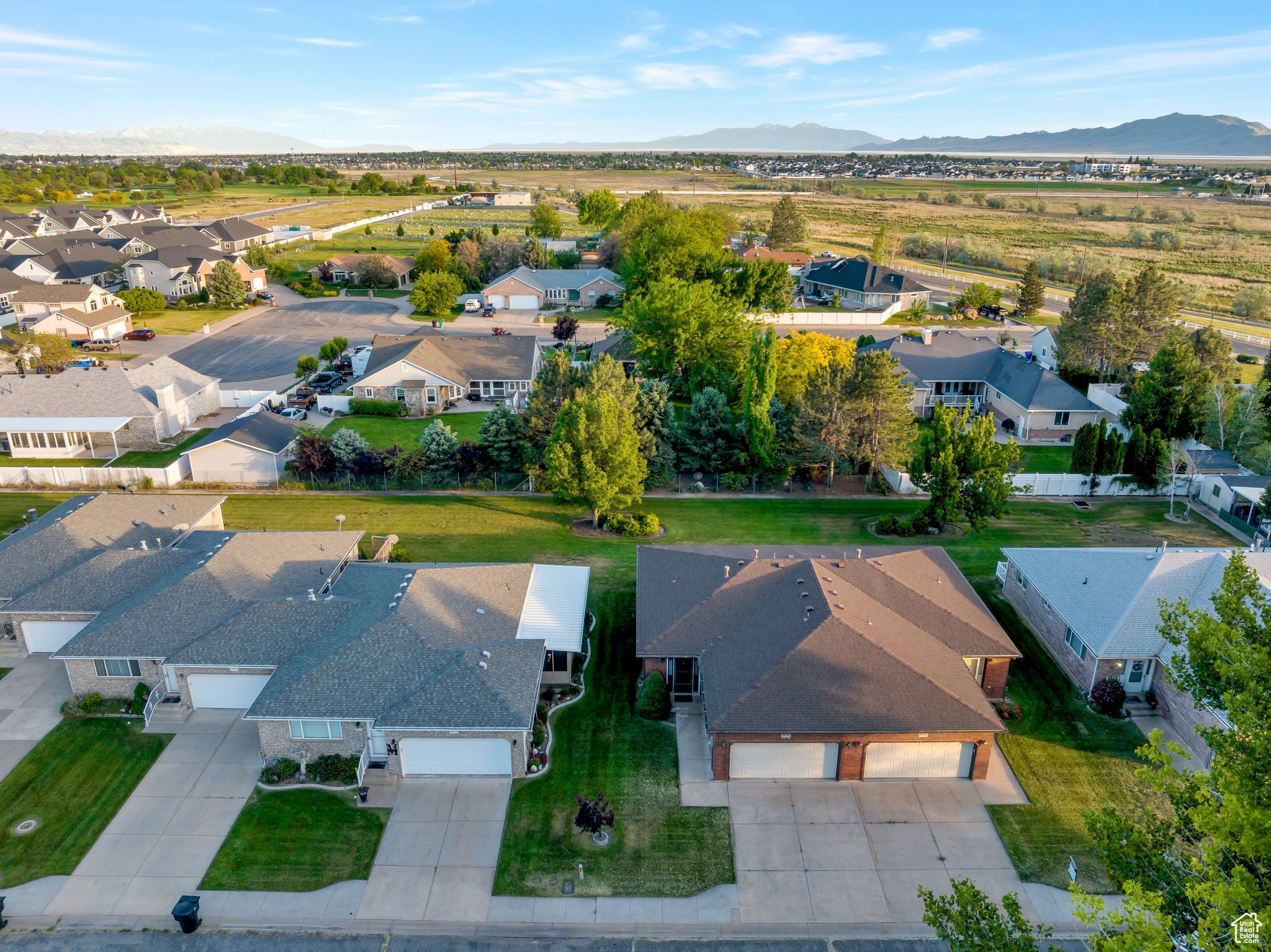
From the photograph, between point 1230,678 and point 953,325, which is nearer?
point 1230,678

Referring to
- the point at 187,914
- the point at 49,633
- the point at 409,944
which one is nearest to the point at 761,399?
the point at 409,944

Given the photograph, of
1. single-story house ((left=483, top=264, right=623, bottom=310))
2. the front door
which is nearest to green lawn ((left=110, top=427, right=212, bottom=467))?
the front door

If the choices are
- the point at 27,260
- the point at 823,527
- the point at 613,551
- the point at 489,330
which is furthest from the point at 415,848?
the point at 27,260

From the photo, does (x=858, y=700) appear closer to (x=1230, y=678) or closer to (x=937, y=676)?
(x=937, y=676)

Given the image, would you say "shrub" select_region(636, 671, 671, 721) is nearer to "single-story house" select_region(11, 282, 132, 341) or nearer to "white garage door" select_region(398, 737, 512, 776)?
"white garage door" select_region(398, 737, 512, 776)

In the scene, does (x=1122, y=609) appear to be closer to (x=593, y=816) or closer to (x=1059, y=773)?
(x=1059, y=773)

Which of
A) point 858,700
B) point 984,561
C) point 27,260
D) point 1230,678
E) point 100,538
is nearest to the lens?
point 1230,678
